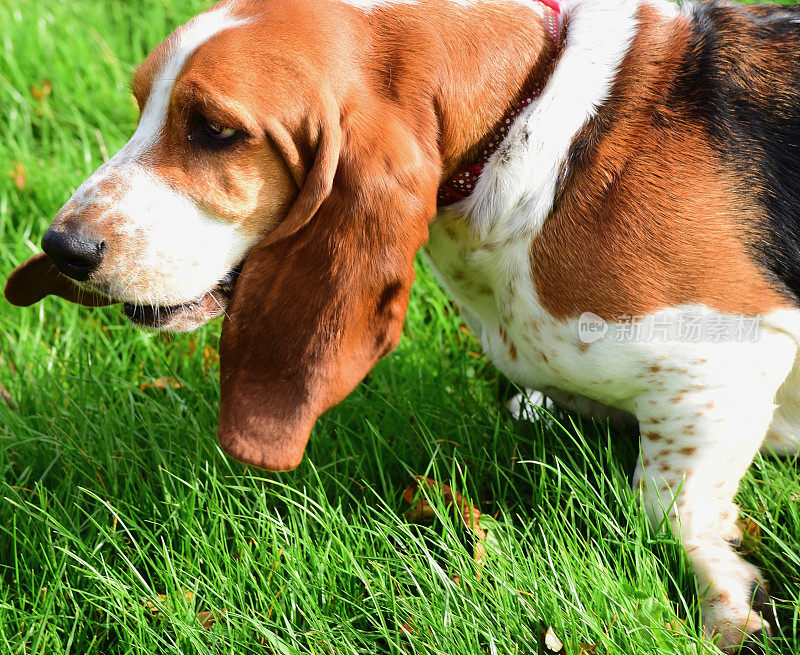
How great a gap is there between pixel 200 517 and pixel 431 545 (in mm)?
686

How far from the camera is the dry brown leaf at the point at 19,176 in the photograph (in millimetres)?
4406

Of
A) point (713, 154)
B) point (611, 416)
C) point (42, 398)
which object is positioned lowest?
point (42, 398)

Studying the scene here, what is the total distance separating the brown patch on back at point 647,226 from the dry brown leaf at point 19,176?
115 inches

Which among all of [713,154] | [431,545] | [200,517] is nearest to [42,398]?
[200,517]

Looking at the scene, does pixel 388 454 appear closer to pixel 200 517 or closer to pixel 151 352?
pixel 200 517

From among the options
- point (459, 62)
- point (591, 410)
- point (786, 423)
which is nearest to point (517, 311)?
point (591, 410)

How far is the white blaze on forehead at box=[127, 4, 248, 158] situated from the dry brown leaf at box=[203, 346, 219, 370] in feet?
4.29

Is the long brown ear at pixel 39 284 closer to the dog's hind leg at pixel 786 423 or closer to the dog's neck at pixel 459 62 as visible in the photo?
the dog's neck at pixel 459 62

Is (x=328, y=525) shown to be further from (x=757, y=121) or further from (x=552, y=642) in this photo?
(x=757, y=121)

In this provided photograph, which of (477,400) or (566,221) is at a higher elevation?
(566,221)

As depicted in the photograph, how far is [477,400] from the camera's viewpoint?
3.19 metres

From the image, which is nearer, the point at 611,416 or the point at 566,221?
the point at 566,221

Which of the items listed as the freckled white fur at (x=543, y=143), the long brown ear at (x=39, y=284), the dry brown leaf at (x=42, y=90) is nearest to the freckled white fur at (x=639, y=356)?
the freckled white fur at (x=543, y=143)

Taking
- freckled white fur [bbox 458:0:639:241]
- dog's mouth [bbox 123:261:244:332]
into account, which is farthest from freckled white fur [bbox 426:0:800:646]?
dog's mouth [bbox 123:261:244:332]
